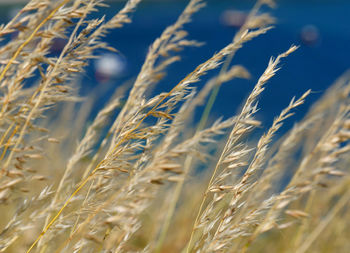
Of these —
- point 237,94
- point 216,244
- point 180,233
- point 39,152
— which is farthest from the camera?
point 237,94

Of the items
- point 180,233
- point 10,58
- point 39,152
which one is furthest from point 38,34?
point 180,233

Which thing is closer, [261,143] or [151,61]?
[261,143]

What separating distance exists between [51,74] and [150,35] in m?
14.3

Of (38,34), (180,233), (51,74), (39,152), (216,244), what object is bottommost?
(180,233)

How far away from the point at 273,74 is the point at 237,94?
11050 mm

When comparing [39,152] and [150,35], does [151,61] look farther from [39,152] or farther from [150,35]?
[150,35]

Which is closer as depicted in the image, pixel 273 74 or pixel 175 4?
pixel 273 74

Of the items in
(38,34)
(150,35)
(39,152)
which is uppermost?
(38,34)

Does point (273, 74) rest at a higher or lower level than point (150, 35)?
higher

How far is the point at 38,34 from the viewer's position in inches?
43.0

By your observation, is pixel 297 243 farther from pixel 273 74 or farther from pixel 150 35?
pixel 150 35

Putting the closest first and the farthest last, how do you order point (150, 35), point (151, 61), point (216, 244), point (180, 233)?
point (216, 244), point (151, 61), point (180, 233), point (150, 35)

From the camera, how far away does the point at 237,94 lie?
39.5ft

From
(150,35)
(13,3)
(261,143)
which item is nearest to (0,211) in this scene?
(261,143)
